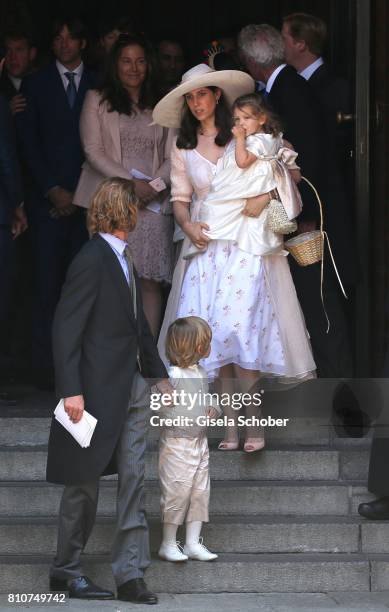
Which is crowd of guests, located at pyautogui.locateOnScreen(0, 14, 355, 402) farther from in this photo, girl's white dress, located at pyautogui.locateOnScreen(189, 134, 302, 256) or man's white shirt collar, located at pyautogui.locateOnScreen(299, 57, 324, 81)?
girl's white dress, located at pyautogui.locateOnScreen(189, 134, 302, 256)

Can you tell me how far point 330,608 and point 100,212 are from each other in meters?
1.88

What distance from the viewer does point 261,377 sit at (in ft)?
22.6

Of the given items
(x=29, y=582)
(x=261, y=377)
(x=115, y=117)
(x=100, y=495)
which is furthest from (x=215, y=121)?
(x=29, y=582)

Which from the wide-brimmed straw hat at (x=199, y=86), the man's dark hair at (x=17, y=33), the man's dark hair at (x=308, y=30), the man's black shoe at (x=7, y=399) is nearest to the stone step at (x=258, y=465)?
the man's black shoe at (x=7, y=399)

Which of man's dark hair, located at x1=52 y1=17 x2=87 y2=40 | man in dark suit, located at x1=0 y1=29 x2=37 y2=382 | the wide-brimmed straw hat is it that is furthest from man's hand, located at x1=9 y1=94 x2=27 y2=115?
the wide-brimmed straw hat

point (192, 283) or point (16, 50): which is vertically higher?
point (16, 50)

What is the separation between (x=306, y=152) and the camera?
23.8ft

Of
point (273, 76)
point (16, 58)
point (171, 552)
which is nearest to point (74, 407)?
point (171, 552)

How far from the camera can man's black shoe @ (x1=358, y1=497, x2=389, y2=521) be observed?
Answer: 661 cm

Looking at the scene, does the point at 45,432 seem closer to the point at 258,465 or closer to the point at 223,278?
the point at 258,465

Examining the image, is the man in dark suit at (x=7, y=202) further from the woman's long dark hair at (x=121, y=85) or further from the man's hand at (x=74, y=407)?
the man's hand at (x=74, y=407)

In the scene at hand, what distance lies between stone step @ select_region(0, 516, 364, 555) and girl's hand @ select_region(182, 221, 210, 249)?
1279 mm

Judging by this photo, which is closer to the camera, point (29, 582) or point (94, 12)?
point (29, 582)

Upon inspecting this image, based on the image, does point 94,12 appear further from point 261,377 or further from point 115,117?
point 261,377
